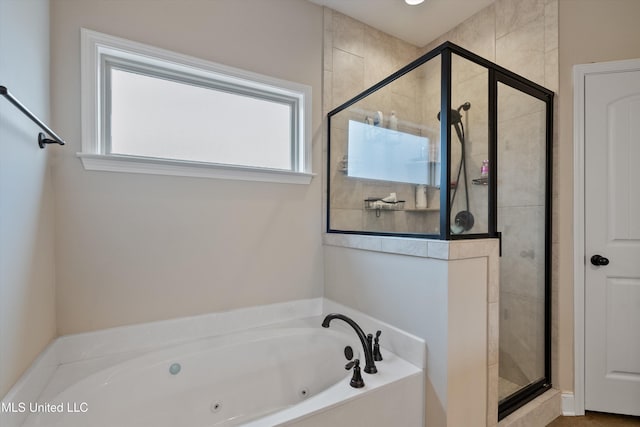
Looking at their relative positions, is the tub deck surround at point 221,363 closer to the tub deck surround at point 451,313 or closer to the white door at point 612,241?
the tub deck surround at point 451,313

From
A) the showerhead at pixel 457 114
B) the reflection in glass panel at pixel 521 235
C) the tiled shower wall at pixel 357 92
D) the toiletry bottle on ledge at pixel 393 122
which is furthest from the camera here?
the toiletry bottle on ledge at pixel 393 122

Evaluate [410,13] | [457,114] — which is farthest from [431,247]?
[410,13]

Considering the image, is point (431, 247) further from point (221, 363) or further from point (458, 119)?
point (221, 363)

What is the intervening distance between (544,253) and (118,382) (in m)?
2.60

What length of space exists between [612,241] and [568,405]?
109 centimetres

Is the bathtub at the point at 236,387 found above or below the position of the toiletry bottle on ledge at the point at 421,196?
below

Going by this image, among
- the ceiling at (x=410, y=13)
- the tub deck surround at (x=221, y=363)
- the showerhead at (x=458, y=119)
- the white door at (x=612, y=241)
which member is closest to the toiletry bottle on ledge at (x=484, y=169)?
Answer: the showerhead at (x=458, y=119)

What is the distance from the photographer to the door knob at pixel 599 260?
1.85m

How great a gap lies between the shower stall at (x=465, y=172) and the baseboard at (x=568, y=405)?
129 millimetres

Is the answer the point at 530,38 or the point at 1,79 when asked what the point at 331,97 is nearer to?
the point at 530,38

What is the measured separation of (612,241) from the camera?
6.05 ft

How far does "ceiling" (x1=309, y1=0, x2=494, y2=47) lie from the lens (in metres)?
2.27

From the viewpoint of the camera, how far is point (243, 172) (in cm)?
195

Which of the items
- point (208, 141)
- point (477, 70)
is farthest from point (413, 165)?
point (208, 141)
